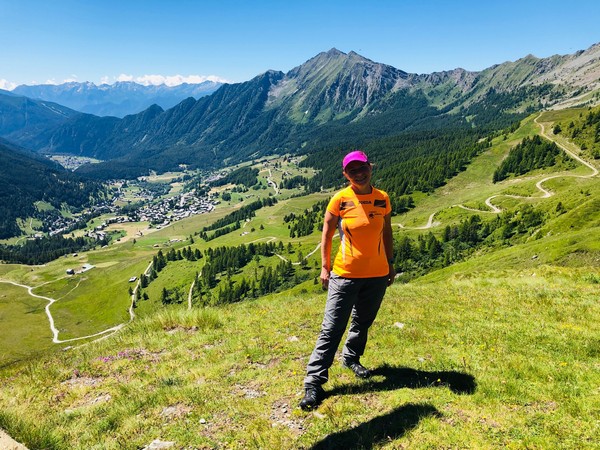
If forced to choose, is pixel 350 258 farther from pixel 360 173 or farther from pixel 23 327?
pixel 23 327

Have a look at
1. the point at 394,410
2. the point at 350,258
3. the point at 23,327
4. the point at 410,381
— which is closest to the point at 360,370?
the point at 410,381

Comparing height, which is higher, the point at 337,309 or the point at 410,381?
the point at 337,309

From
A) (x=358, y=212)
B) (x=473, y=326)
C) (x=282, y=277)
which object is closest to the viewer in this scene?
(x=358, y=212)

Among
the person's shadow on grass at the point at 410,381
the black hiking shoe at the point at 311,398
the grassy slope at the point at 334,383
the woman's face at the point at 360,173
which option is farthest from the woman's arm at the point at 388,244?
the black hiking shoe at the point at 311,398

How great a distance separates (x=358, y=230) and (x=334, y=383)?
168 inches

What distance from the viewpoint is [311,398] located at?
27.7 ft

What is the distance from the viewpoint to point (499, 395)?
812cm

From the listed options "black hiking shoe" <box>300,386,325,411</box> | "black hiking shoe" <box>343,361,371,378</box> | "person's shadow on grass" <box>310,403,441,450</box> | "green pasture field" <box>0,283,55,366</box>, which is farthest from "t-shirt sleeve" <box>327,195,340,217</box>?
"green pasture field" <box>0,283,55,366</box>

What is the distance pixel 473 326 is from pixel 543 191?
13090 centimetres

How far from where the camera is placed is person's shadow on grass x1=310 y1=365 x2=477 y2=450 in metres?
7.12

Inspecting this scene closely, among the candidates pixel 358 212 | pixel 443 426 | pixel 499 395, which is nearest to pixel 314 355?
pixel 443 426

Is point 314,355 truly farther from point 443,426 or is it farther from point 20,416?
point 20,416

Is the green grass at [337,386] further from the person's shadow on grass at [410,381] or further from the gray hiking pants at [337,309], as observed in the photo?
the gray hiking pants at [337,309]

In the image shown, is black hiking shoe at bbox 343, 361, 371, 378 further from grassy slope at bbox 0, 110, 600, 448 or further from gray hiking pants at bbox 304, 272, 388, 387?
gray hiking pants at bbox 304, 272, 388, 387
